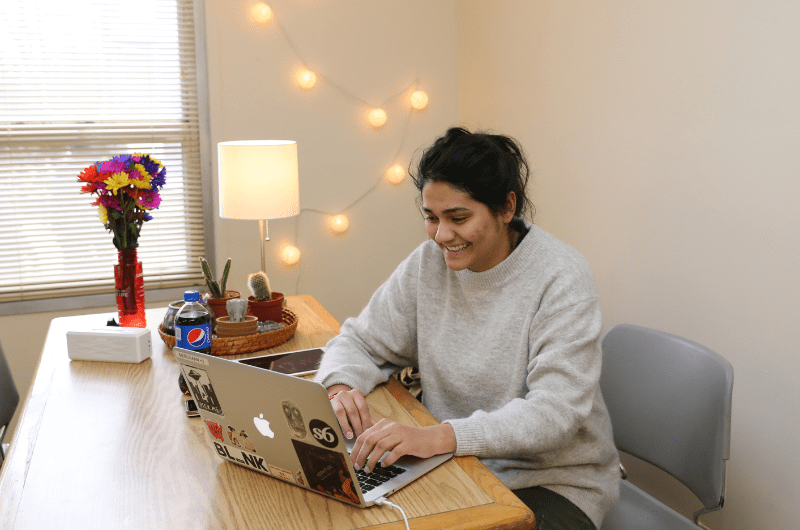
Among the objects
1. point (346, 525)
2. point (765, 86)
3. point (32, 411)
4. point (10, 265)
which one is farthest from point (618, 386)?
point (10, 265)

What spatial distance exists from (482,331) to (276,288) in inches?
71.7

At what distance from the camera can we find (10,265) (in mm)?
2902

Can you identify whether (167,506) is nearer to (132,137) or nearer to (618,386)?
(618,386)

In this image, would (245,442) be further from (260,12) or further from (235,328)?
(260,12)

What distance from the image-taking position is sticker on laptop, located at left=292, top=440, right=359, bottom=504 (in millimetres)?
1036

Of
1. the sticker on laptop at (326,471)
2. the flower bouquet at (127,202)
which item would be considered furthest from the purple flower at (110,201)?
the sticker on laptop at (326,471)

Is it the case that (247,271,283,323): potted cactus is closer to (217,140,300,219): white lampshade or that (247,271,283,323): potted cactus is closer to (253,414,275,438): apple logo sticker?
(217,140,300,219): white lampshade

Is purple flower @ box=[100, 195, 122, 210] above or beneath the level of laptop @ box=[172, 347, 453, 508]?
above

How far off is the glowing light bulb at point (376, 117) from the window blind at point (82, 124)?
0.77 meters

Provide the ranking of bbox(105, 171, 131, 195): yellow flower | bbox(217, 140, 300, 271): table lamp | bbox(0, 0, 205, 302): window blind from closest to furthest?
bbox(105, 171, 131, 195): yellow flower
bbox(217, 140, 300, 271): table lamp
bbox(0, 0, 205, 302): window blind

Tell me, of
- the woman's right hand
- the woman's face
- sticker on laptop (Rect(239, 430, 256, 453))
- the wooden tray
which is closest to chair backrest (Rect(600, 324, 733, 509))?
the woman's face

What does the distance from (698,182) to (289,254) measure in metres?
1.83

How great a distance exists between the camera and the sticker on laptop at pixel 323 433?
1014 millimetres

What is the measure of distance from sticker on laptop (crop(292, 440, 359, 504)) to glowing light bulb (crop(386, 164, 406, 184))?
235 centimetres
